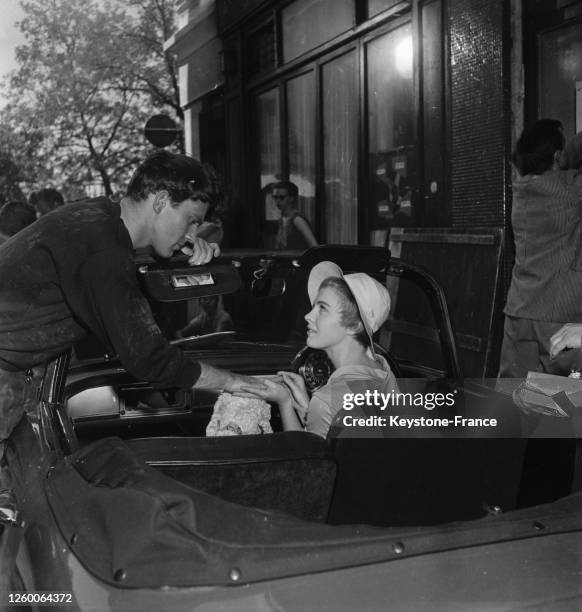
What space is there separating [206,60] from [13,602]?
11962 millimetres

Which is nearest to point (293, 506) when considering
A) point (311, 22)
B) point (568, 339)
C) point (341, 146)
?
point (568, 339)

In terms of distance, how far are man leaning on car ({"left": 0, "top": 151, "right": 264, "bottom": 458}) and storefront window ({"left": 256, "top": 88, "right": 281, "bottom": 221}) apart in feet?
27.3

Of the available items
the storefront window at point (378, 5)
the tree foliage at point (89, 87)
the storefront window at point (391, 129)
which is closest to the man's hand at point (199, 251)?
the storefront window at point (391, 129)

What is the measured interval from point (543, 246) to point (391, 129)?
12.2 feet

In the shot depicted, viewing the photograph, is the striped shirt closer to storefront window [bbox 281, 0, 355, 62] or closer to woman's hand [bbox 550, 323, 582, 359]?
woman's hand [bbox 550, 323, 582, 359]

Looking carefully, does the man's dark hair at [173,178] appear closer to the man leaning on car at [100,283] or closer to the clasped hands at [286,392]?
the man leaning on car at [100,283]

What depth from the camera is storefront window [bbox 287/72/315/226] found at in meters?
10.2

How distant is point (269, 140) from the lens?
452 inches

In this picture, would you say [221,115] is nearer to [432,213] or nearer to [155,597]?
[432,213]

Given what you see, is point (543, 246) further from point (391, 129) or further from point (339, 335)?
point (391, 129)

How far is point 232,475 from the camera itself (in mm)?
1954

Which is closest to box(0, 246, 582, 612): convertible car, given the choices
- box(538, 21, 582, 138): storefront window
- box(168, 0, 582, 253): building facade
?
box(538, 21, 582, 138): storefront window

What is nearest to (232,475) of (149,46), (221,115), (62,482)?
(62,482)

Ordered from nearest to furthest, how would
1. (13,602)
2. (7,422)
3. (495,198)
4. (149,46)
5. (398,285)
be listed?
(13,602)
(7,422)
(495,198)
(398,285)
(149,46)
